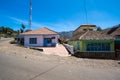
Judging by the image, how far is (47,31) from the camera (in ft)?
104

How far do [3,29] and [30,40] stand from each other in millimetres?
61363

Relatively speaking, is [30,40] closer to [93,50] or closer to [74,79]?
[93,50]

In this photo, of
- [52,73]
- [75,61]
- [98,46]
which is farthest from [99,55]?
[52,73]

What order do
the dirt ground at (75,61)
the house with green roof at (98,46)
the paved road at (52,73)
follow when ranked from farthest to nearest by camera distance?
the house with green roof at (98,46), the dirt ground at (75,61), the paved road at (52,73)

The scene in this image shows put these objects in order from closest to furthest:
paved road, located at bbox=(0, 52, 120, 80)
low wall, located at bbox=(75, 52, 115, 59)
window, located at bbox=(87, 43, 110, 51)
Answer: paved road, located at bbox=(0, 52, 120, 80) < low wall, located at bbox=(75, 52, 115, 59) < window, located at bbox=(87, 43, 110, 51)

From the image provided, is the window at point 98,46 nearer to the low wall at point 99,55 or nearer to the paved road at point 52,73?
the low wall at point 99,55

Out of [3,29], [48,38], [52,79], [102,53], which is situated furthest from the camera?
[3,29]

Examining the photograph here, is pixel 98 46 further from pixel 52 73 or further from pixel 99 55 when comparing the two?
pixel 52 73

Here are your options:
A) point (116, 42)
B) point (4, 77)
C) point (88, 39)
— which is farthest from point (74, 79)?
point (116, 42)

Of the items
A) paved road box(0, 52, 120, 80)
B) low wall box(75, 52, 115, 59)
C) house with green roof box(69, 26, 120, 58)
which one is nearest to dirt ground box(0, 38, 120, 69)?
paved road box(0, 52, 120, 80)

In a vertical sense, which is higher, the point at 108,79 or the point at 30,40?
the point at 30,40

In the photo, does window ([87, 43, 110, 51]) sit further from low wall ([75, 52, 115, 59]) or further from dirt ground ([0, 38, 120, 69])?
dirt ground ([0, 38, 120, 69])

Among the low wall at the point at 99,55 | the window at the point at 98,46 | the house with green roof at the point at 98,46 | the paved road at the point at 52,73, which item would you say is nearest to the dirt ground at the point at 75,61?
the paved road at the point at 52,73

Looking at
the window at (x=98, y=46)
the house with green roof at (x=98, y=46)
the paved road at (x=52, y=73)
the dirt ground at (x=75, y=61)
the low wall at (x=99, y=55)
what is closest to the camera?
the paved road at (x=52, y=73)
